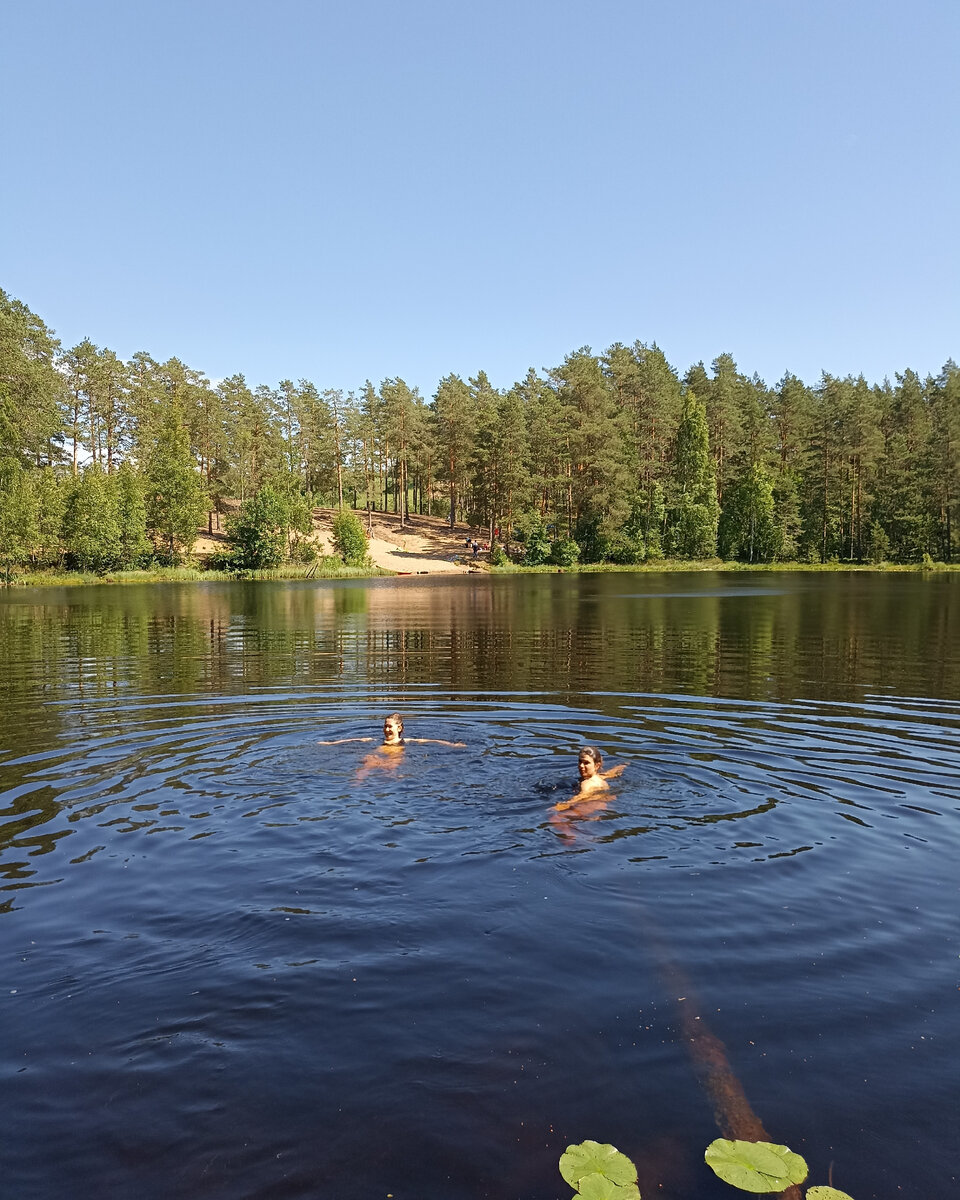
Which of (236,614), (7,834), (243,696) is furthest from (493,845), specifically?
(236,614)

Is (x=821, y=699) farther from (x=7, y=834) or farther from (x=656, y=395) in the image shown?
(x=656, y=395)

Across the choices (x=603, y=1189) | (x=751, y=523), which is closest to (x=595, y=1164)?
(x=603, y=1189)

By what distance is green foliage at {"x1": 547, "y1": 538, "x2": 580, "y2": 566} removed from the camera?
346 ft

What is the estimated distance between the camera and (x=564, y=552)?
106m

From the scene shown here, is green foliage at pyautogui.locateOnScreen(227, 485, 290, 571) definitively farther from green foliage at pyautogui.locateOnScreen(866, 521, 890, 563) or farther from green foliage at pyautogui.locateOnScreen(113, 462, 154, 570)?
green foliage at pyautogui.locateOnScreen(866, 521, 890, 563)

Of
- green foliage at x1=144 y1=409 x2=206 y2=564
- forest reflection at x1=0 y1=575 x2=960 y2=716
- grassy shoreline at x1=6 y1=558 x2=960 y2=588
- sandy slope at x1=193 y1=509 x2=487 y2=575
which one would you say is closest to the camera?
forest reflection at x1=0 y1=575 x2=960 y2=716

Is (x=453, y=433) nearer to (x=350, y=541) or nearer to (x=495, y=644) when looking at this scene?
(x=350, y=541)

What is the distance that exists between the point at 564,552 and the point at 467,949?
325 feet

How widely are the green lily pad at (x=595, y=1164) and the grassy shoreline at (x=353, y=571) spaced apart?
256ft

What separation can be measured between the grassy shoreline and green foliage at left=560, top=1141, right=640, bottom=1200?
256ft

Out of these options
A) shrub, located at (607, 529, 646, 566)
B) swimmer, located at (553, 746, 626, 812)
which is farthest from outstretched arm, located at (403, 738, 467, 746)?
shrub, located at (607, 529, 646, 566)

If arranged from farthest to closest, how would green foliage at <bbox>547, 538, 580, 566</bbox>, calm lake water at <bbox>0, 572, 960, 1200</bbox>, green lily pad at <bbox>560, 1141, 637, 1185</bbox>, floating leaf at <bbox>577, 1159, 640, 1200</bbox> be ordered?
green foliage at <bbox>547, 538, 580, 566</bbox>
calm lake water at <bbox>0, 572, 960, 1200</bbox>
green lily pad at <bbox>560, 1141, 637, 1185</bbox>
floating leaf at <bbox>577, 1159, 640, 1200</bbox>

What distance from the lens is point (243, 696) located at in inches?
822

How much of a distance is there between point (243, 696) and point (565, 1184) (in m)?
17.4
